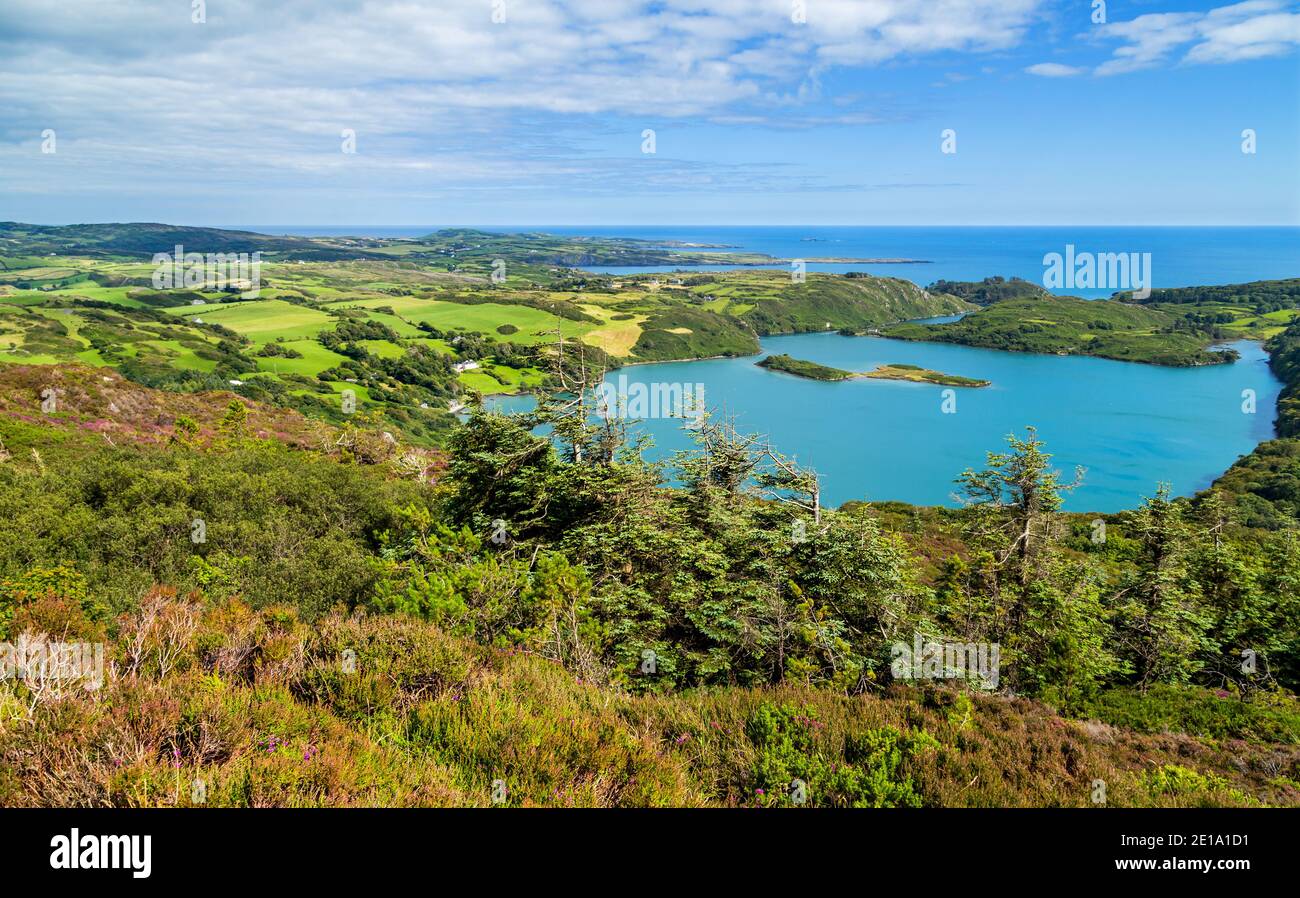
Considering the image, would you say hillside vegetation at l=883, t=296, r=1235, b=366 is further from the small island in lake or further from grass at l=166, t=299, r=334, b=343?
grass at l=166, t=299, r=334, b=343

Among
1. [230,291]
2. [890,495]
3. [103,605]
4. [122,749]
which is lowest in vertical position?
[890,495]

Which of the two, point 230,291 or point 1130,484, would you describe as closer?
point 1130,484

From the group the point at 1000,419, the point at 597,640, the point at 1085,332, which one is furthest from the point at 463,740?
the point at 1085,332

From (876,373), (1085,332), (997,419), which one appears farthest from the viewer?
(1085,332)

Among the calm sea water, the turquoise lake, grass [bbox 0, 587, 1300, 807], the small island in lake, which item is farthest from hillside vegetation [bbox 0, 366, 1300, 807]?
the small island in lake

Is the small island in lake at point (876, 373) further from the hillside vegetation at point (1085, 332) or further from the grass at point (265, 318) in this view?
the grass at point (265, 318)

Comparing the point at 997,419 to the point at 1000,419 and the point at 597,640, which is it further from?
the point at 597,640
